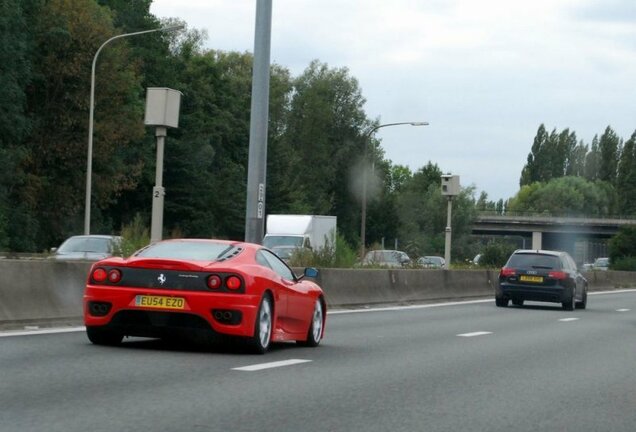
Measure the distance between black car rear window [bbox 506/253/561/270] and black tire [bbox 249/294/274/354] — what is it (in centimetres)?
1893

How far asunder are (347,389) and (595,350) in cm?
685

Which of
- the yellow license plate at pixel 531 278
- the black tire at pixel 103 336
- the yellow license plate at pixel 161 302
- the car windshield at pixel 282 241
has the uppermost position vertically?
the car windshield at pixel 282 241

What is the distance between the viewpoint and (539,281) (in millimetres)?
31094

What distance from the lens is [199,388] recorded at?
984cm

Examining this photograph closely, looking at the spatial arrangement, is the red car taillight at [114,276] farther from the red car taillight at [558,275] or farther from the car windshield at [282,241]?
the car windshield at [282,241]

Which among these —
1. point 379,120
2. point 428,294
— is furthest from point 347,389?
point 379,120

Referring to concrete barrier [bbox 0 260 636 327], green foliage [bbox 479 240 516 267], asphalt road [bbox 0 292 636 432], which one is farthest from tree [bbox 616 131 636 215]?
asphalt road [bbox 0 292 636 432]

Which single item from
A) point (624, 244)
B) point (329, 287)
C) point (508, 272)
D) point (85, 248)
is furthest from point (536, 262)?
point (624, 244)

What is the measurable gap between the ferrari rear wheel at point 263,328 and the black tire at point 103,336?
1395mm

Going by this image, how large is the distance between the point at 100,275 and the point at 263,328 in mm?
1643

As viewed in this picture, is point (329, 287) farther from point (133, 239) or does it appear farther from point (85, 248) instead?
point (85, 248)

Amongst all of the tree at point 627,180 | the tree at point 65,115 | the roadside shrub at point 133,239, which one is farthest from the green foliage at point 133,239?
the tree at point 627,180

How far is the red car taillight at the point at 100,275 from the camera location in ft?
42.1

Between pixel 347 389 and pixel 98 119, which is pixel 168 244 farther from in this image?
pixel 98 119
